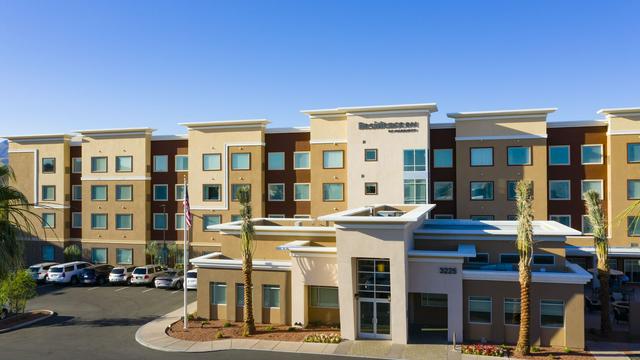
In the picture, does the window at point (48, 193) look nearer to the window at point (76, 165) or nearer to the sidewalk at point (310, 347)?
the window at point (76, 165)

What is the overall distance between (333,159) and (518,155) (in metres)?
16.2

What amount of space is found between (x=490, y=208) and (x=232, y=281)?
2381cm

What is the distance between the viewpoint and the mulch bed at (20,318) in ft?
97.0

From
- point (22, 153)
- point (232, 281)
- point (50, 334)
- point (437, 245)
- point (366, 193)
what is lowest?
point (50, 334)

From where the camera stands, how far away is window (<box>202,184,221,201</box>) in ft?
156

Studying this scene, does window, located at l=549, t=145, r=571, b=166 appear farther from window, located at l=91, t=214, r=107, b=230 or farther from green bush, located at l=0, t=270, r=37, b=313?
window, located at l=91, t=214, r=107, b=230

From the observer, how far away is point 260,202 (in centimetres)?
4631

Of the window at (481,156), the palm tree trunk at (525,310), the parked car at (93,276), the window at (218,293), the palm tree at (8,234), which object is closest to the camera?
the palm tree at (8,234)

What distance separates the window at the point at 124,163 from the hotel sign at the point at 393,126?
2495 centimetres

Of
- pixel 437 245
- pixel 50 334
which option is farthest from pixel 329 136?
pixel 50 334

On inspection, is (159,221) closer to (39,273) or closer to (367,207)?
(39,273)

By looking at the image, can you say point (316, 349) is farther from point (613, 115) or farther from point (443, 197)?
point (613, 115)

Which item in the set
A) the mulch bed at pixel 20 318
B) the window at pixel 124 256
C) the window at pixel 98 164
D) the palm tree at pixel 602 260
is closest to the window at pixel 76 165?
the window at pixel 98 164

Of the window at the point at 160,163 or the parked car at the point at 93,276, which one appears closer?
the parked car at the point at 93,276
